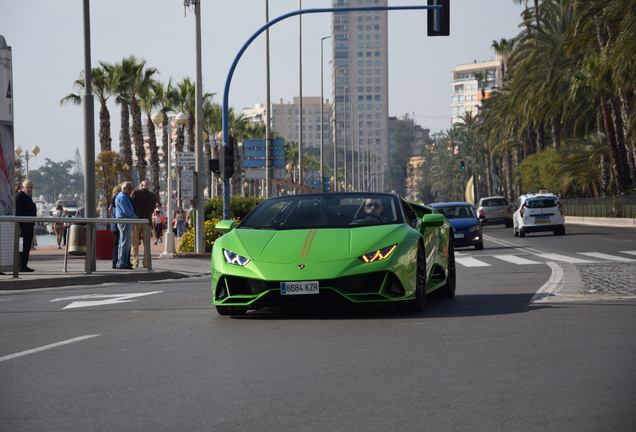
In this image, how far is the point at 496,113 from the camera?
72312mm

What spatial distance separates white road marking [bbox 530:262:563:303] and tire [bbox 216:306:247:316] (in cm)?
333

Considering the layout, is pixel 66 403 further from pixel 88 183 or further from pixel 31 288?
pixel 88 183

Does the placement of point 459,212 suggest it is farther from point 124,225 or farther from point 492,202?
point 492,202

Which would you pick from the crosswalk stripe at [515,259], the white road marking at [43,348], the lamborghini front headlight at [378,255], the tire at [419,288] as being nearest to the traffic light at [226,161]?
the crosswalk stripe at [515,259]

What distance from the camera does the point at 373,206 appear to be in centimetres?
955

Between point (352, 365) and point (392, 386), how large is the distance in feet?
2.48

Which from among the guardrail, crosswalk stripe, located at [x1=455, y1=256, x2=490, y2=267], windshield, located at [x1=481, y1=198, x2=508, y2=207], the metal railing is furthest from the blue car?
the metal railing

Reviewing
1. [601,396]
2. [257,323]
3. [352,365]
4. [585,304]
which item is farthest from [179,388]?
[585,304]

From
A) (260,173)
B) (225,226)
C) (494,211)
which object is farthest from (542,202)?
(225,226)

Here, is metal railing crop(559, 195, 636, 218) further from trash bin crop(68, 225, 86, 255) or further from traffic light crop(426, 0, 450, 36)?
trash bin crop(68, 225, 86, 255)

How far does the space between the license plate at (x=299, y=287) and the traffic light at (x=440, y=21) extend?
12798mm

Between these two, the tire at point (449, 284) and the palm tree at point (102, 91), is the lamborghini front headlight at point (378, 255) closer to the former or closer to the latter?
the tire at point (449, 284)

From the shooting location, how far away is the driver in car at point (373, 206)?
9.45 metres

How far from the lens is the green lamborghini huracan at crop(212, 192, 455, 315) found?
8195 mm
